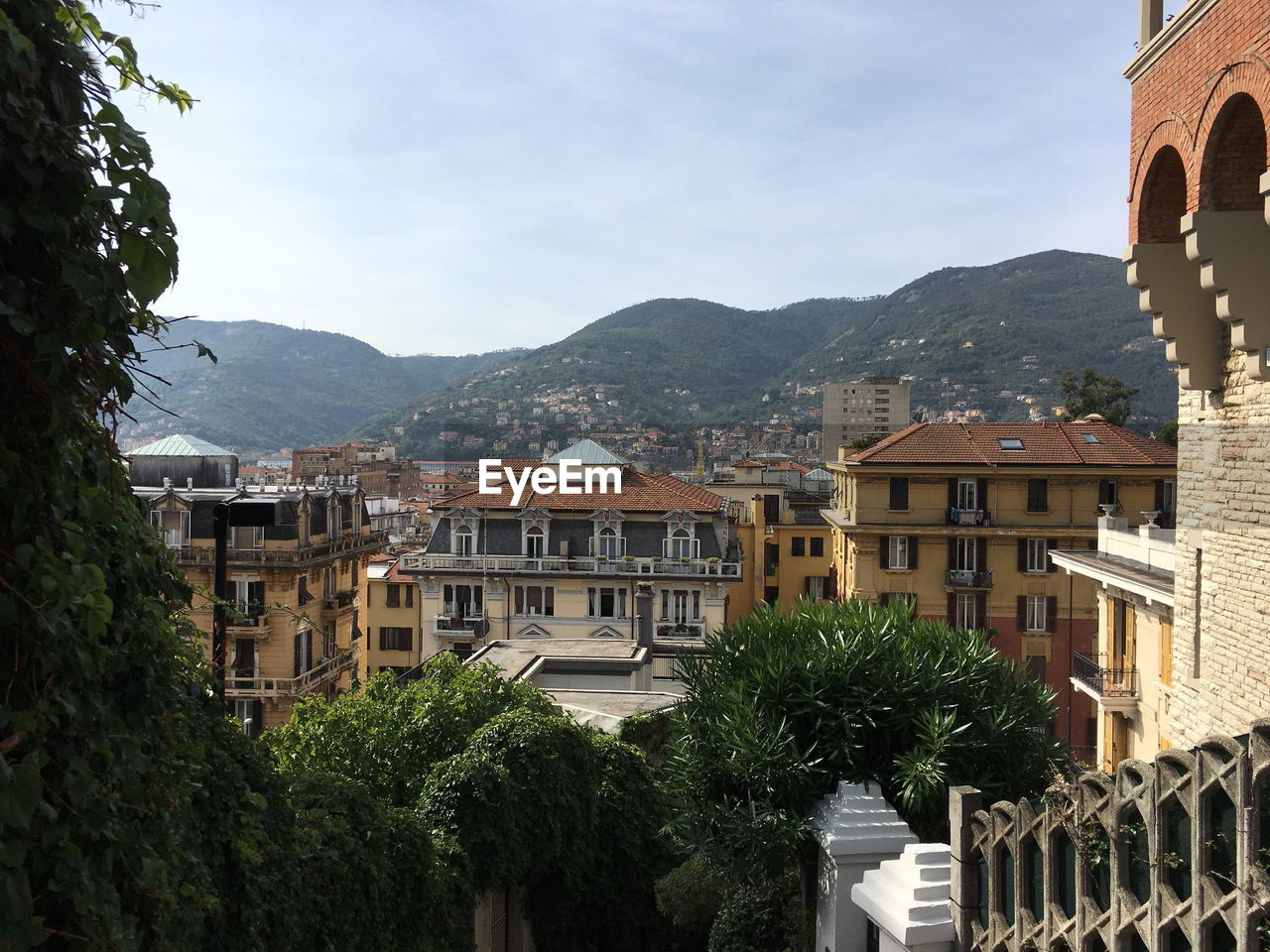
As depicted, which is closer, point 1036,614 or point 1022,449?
point 1036,614

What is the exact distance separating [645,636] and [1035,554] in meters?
12.2

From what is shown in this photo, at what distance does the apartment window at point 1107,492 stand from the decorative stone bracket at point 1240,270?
23.5 meters

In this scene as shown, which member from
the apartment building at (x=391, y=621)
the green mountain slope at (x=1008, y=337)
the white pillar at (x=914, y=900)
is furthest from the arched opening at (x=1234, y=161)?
the green mountain slope at (x=1008, y=337)

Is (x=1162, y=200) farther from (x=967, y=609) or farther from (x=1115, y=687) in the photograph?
(x=967, y=609)

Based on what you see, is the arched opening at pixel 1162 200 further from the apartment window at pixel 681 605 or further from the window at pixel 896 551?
the apartment window at pixel 681 605

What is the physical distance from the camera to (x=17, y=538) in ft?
10.3

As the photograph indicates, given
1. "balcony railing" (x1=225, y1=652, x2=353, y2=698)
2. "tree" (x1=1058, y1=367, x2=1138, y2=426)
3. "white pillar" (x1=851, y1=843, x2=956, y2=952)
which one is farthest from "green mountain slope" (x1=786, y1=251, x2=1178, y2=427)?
"white pillar" (x1=851, y1=843, x2=956, y2=952)

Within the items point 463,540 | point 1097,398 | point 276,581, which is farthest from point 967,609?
point 1097,398

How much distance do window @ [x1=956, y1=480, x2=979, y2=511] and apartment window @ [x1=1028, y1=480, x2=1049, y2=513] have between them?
61.3 inches

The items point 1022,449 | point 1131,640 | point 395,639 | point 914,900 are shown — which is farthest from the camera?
point 395,639

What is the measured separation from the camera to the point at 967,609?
30.0 m

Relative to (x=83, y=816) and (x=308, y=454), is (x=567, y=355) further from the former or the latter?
(x=83, y=816)

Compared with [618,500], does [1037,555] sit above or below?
below

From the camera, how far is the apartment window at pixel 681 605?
35.5 meters
